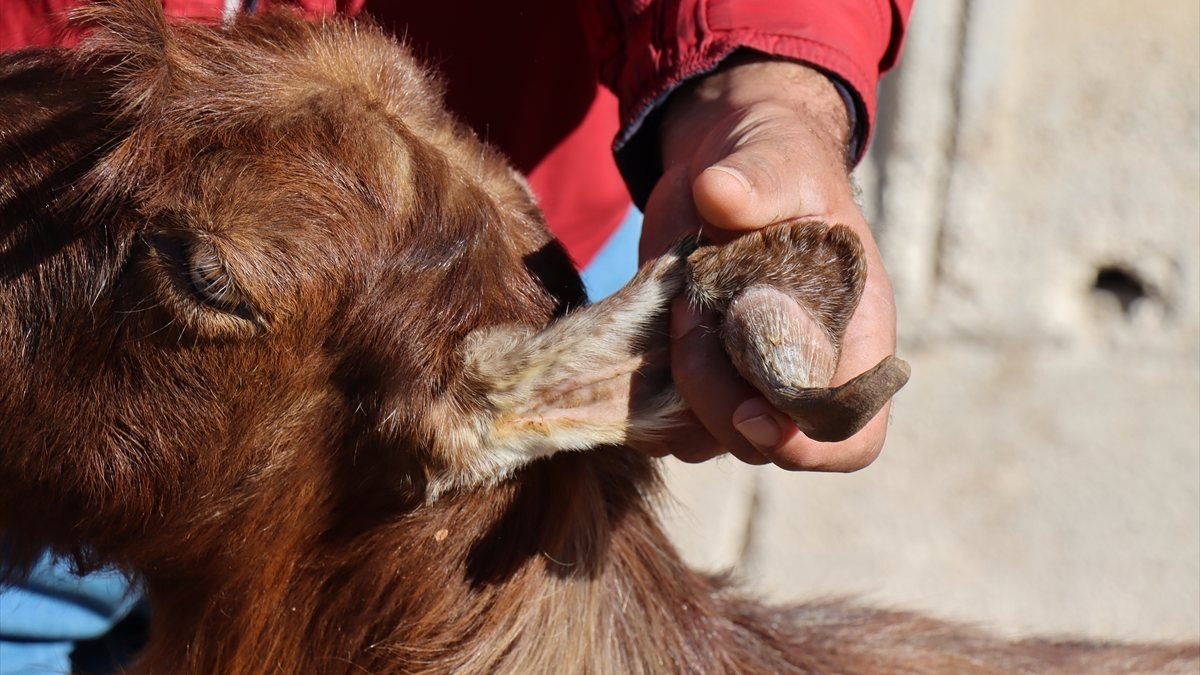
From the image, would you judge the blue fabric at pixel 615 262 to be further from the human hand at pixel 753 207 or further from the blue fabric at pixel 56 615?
the human hand at pixel 753 207

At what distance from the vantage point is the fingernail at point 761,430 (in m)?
1.55

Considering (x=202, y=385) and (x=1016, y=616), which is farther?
(x=1016, y=616)

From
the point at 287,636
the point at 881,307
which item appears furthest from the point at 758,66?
the point at 287,636

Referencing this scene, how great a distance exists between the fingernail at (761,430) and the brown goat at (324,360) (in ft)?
0.35

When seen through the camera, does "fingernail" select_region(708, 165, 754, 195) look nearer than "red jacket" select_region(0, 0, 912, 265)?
Yes

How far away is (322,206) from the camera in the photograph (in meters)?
1.72

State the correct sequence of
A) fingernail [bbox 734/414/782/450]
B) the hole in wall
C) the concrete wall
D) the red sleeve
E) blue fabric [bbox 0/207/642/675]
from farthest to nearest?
the hole in wall → the concrete wall → blue fabric [bbox 0/207/642/675] → the red sleeve → fingernail [bbox 734/414/782/450]

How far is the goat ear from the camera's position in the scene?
5.40 feet

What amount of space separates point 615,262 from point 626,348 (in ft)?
4.77

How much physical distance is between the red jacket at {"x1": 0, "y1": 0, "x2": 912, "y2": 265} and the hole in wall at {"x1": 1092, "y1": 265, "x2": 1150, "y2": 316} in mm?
2213

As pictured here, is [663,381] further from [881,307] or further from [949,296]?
[949,296]

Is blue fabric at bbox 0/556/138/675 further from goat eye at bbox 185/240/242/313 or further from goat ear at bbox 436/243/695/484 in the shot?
goat ear at bbox 436/243/695/484

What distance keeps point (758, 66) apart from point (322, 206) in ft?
2.53

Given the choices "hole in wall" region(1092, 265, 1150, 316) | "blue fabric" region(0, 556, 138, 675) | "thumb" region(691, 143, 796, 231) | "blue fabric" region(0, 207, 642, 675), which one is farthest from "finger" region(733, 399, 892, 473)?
"hole in wall" region(1092, 265, 1150, 316)
